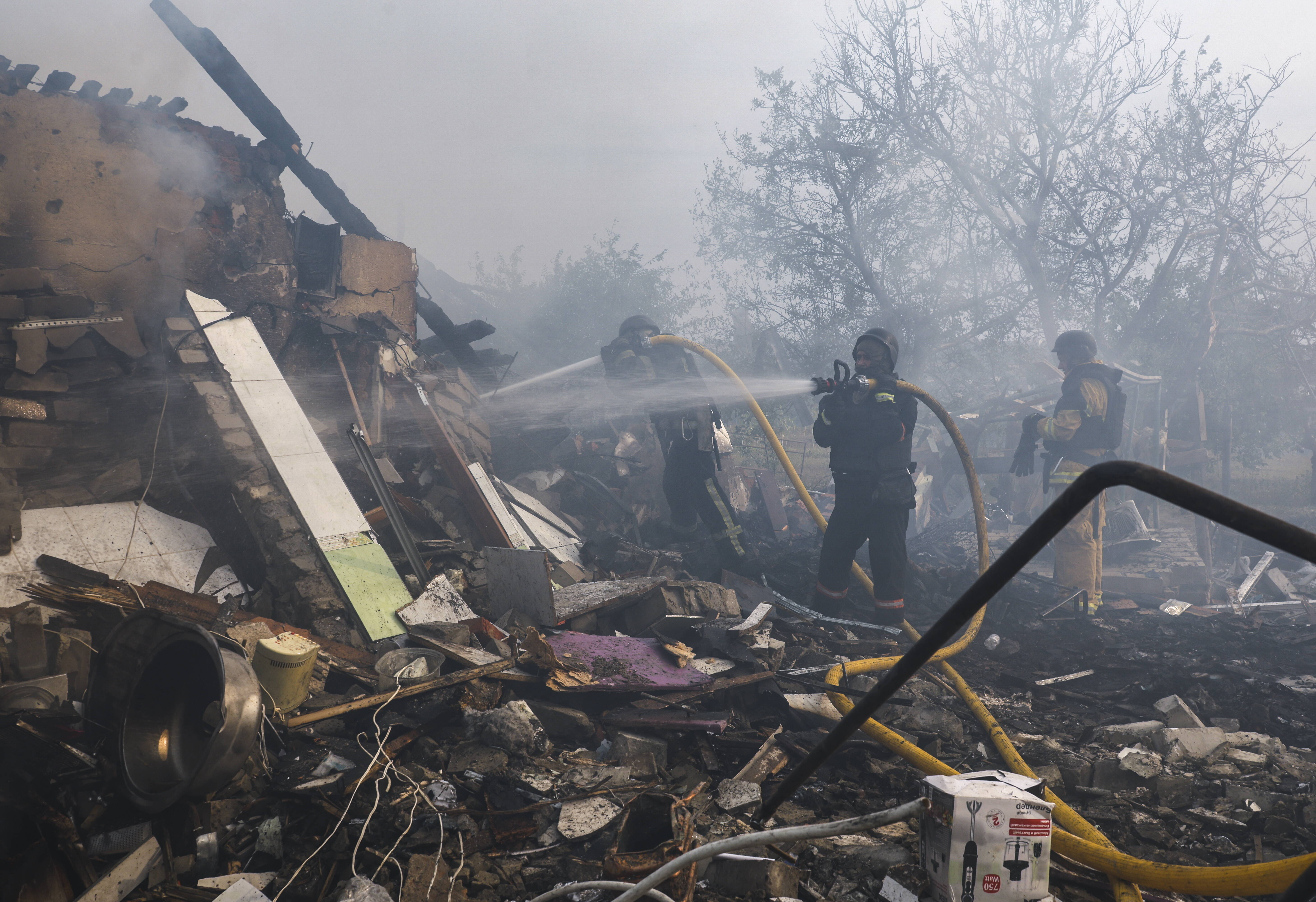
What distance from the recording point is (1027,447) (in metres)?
7.80

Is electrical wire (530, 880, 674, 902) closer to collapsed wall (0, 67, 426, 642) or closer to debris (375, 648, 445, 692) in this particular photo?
debris (375, 648, 445, 692)

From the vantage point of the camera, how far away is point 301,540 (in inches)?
200

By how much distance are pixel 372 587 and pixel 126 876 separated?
260 centimetres

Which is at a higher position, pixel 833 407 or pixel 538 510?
pixel 833 407

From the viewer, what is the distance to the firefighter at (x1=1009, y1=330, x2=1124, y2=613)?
7250 millimetres

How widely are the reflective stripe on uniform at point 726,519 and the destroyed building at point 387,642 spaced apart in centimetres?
55

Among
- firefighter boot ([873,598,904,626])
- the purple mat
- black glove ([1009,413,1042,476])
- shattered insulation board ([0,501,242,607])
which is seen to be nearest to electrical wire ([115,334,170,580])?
shattered insulation board ([0,501,242,607])

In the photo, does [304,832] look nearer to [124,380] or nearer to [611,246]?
[124,380]

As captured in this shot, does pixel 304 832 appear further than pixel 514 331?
No

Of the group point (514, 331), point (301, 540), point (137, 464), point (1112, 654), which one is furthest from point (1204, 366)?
point (514, 331)

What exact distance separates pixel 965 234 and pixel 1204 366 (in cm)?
590

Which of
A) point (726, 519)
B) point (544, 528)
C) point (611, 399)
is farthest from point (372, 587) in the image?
point (611, 399)

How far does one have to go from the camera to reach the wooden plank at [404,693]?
139 inches

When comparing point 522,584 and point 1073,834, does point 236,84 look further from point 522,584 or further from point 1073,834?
point 1073,834
